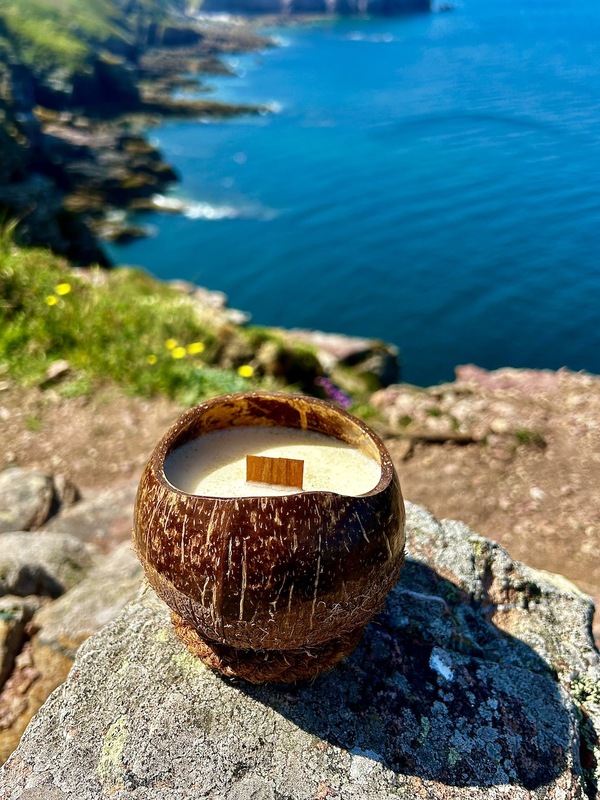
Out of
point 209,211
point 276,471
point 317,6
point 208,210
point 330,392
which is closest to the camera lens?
point 276,471

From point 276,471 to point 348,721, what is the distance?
1.05 m

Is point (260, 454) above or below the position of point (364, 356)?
above

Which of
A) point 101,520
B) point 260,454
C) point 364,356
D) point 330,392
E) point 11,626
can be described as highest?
point 260,454

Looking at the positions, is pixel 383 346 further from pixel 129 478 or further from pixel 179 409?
pixel 129 478

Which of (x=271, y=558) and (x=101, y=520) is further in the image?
(x=101, y=520)

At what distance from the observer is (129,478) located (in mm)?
5273

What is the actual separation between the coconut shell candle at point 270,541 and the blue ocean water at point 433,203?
9.78 feet

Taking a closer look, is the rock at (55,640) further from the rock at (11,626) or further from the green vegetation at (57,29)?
the green vegetation at (57,29)

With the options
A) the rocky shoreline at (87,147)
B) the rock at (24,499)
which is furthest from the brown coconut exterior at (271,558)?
the rocky shoreline at (87,147)

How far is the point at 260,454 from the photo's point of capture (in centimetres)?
237

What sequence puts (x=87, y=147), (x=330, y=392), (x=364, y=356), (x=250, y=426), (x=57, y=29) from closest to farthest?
(x=250, y=426)
(x=330, y=392)
(x=364, y=356)
(x=87, y=147)
(x=57, y=29)

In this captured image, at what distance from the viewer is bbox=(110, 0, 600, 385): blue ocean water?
4406 millimetres

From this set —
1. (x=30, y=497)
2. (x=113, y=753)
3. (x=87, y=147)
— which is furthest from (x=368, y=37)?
(x=113, y=753)

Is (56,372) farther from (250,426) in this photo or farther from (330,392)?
(250,426)
